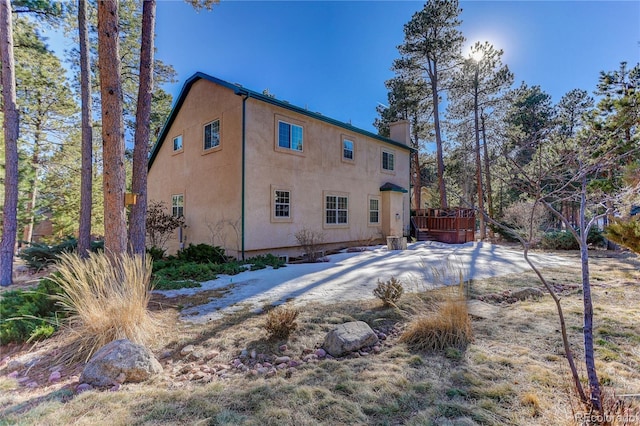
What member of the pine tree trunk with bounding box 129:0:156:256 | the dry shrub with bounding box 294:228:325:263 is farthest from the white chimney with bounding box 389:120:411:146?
the pine tree trunk with bounding box 129:0:156:256

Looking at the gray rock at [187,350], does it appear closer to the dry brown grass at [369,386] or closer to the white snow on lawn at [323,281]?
the dry brown grass at [369,386]

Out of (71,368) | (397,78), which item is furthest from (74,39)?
(397,78)

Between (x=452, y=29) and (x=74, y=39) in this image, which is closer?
(x=74, y=39)

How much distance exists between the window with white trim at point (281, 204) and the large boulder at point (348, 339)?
24.1 ft

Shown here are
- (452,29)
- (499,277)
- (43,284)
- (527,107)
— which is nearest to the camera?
(43,284)

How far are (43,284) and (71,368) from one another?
243 cm

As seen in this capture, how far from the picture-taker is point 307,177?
11500 millimetres

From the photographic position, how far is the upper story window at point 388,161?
15.3m

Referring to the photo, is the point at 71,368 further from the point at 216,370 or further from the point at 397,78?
the point at 397,78

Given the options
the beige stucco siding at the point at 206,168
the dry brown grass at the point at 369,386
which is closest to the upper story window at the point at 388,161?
the beige stucco siding at the point at 206,168

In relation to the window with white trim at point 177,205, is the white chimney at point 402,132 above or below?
Answer: above

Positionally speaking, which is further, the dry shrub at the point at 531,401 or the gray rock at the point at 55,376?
the gray rock at the point at 55,376

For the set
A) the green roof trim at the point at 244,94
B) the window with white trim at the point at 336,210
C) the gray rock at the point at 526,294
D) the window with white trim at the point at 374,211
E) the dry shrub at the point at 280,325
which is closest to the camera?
the dry shrub at the point at 280,325

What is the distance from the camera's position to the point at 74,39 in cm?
1120
